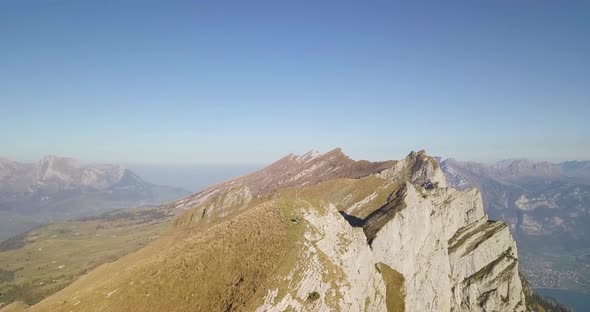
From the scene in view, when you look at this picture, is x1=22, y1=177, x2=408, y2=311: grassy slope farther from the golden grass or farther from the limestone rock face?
the golden grass

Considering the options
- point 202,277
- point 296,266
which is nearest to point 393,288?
point 296,266

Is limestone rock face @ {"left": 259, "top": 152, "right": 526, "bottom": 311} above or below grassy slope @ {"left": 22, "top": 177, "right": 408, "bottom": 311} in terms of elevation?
below

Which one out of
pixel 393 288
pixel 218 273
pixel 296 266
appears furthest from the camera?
pixel 393 288

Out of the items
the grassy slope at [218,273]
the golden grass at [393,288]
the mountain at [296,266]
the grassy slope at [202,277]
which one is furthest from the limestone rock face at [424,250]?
the grassy slope at [202,277]

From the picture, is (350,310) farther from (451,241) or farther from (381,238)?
(451,241)

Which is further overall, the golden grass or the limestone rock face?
the golden grass

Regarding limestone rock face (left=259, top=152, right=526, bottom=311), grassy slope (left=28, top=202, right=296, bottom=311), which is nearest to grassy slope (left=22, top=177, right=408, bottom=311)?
grassy slope (left=28, top=202, right=296, bottom=311)

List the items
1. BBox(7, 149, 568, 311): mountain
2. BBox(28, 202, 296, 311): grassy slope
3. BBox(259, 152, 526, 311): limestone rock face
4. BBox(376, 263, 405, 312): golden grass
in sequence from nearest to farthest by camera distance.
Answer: BBox(28, 202, 296, 311): grassy slope → BBox(7, 149, 568, 311): mountain → BBox(259, 152, 526, 311): limestone rock face → BBox(376, 263, 405, 312): golden grass

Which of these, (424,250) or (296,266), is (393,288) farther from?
(296,266)

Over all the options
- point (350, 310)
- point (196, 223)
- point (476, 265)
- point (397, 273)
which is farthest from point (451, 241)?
point (350, 310)

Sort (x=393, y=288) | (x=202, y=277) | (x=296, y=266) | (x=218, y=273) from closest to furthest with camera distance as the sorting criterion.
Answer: (x=202, y=277)
(x=218, y=273)
(x=296, y=266)
(x=393, y=288)

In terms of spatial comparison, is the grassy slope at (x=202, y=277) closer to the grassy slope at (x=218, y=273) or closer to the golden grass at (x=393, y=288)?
the grassy slope at (x=218, y=273)
